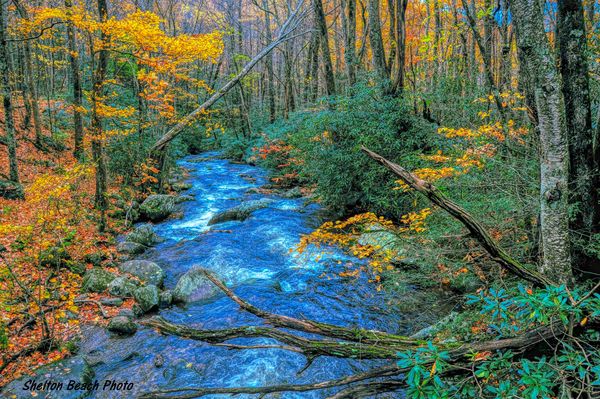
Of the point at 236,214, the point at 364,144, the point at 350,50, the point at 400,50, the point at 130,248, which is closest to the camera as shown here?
the point at 130,248

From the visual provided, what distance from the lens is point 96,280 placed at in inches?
301

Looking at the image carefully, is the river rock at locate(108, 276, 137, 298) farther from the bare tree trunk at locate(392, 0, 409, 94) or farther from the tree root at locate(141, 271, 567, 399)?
the bare tree trunk at locate(392, 0, 409, 94)

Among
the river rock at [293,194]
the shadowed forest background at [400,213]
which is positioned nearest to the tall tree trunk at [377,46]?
the shadowed forest background at [400,213]

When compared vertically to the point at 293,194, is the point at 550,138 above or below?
above

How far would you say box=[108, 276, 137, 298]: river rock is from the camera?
7.45 metres

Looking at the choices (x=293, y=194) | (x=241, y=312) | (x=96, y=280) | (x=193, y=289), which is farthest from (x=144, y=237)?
(x=293, y=194)

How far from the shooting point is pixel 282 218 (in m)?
12.5

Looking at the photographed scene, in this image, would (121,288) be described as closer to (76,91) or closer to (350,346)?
(350,346)

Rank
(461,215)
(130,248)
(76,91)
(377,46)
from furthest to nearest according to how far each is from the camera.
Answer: (76,91), (377,46), (130,248), (461,215)

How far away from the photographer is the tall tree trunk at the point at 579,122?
11.7ft

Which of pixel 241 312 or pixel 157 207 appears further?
pixel 157 207

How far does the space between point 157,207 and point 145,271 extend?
17.2 feet

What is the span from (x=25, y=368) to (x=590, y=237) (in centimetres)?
721

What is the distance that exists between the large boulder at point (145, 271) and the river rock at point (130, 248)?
1.10m
